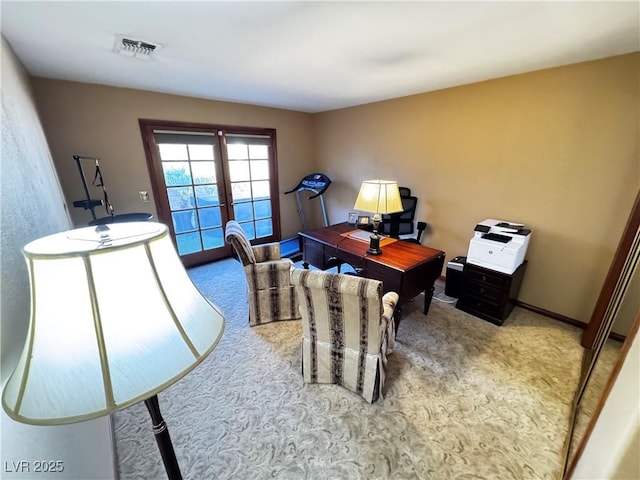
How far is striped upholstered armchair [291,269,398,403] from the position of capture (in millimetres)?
1447

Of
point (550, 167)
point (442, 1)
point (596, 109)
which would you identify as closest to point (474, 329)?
point (550, 167)

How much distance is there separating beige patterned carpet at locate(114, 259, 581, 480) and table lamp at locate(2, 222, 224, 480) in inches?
49.2

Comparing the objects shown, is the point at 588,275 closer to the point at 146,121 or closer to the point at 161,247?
the point at 161,247

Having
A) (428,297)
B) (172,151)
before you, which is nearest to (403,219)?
(428,297)

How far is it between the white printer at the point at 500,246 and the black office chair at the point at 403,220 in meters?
0.89

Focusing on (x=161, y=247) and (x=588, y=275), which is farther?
(x=588, y=275)

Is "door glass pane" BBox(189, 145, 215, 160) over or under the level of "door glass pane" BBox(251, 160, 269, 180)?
over

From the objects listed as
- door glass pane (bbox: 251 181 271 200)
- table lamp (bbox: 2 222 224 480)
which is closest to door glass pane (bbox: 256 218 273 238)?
door glass pane (bbox: 251 181 271 200)

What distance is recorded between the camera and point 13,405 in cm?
45

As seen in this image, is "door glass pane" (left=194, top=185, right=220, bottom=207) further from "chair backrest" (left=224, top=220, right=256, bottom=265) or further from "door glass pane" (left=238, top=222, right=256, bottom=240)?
"chair backrest" (left=224, top=220, right=256, bottom=265)

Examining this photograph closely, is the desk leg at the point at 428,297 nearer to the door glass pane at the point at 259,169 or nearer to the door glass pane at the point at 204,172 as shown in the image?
the door glass pane at the point at 259,169

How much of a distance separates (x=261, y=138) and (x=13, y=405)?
416cm

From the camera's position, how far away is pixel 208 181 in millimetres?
3746

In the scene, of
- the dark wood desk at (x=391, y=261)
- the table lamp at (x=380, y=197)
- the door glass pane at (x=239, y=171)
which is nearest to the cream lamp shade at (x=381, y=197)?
the table lamp at (x=380, y=197)
